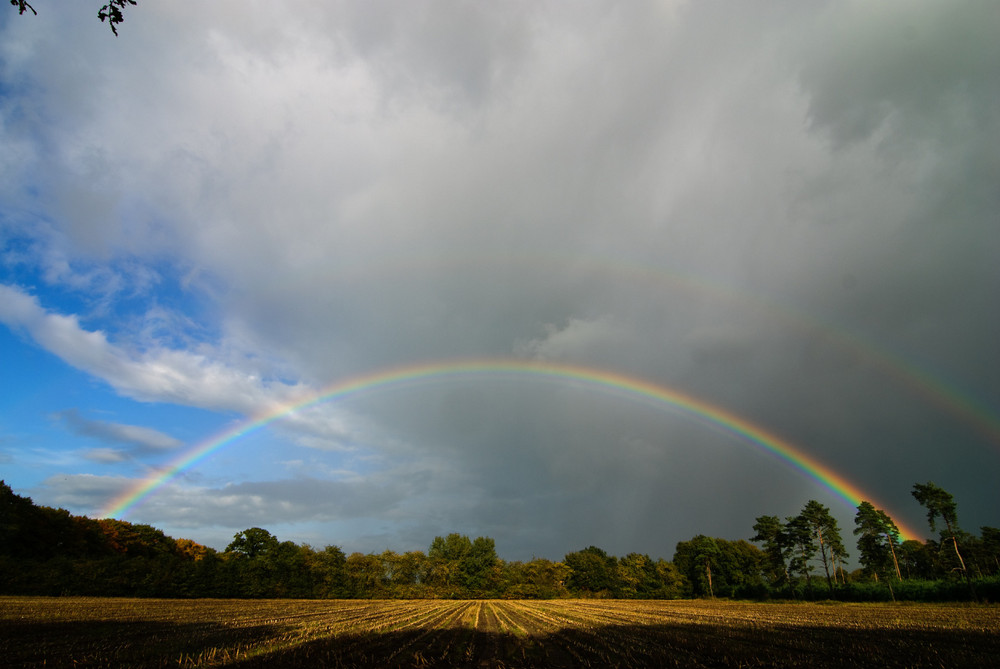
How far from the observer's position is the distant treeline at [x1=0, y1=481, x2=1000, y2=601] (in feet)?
205

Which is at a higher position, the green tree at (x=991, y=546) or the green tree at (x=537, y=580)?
the green tree at (x=991, y=546)

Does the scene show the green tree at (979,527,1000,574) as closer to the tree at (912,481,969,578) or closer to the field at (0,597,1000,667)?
the tree at (912,481,969,578)

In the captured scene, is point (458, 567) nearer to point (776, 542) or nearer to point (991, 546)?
point (776, 542)

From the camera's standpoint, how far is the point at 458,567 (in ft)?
373

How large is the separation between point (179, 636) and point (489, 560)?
103 meters

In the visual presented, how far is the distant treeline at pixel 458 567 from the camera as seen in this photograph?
62.6 metres

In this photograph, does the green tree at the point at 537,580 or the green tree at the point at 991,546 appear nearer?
the green tree at the point at 991,546

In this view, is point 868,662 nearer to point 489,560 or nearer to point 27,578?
point 27,578

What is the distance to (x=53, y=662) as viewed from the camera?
15.0 m

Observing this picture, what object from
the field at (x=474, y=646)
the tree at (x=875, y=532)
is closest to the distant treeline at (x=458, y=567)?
the tree at (x=875, y=532)

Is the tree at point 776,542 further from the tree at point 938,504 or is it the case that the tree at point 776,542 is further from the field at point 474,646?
the field at point 474,646

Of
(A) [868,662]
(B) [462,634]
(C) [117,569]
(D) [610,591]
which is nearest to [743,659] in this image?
(A) [868,662]

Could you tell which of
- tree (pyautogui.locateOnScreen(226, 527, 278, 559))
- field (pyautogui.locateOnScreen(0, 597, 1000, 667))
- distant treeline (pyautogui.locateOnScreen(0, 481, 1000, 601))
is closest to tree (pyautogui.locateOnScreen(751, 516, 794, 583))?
distant treeline (pyautogui.locateOnScreen(0, 481, 1000, 601))

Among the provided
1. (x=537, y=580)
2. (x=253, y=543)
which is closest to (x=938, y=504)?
(x=537, y=580)
